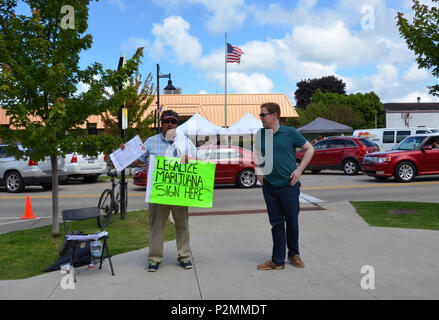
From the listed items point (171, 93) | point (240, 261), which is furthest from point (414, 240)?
point (171, 93)

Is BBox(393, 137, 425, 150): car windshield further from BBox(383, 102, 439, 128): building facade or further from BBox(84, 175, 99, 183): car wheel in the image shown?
BBox(383, 102, 439, 128): building facade

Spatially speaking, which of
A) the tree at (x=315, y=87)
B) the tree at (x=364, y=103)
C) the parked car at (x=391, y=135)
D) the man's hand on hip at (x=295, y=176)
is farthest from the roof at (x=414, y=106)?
the man's hand on hip at (x=295, y=176)

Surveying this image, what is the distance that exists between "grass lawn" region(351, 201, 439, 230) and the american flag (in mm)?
22054

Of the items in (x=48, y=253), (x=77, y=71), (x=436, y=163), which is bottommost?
(x=48, y=253)

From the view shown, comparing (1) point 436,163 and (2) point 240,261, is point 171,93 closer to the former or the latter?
(1) point 436,163

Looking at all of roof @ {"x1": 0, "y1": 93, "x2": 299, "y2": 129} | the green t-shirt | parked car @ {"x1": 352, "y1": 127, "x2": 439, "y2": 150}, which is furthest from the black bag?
roof @ {"x1": 0, "y1": 93, "x2": 299, "y2": 129}

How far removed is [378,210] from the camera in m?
10.3

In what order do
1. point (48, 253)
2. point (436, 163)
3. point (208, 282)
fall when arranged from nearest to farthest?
point (208, 282)
point (48, 253)
point (436, 163)

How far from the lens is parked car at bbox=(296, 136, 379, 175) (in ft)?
68.1

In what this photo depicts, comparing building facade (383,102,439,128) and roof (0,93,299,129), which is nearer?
roof (0,93,299,129)

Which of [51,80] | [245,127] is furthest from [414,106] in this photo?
[51,80]

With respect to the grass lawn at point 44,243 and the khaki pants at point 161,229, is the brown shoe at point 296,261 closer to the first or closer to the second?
the khaki pants at point 161,229

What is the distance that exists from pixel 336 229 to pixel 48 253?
487cm
